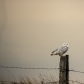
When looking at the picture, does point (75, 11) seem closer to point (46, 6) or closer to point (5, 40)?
point (46, 6)

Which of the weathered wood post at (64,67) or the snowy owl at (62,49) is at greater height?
the snowy owl at (62,49)

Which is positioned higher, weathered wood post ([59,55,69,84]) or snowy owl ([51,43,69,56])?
snowy owl ([51,43,69,56])

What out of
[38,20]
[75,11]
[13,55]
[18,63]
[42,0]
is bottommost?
[18,63]

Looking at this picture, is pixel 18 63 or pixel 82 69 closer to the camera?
pixel 82 69

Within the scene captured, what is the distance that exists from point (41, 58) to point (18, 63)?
355 mm

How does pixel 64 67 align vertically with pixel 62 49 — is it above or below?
below

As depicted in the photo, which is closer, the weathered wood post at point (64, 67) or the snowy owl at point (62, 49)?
the weathered wood post at point (64, 67)

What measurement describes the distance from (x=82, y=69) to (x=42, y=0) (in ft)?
3.91

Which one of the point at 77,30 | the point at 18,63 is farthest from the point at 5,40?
the point at 77,30

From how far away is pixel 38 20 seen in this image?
185 centimetres

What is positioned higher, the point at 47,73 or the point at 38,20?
the point at 38,20

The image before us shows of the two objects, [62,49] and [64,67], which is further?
[62,49]

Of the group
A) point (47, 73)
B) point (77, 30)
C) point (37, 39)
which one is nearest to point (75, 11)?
point (77, 30)

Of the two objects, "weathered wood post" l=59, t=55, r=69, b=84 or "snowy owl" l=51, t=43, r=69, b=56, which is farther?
"snowy owl" l=51, t=43, r=69, b=56
